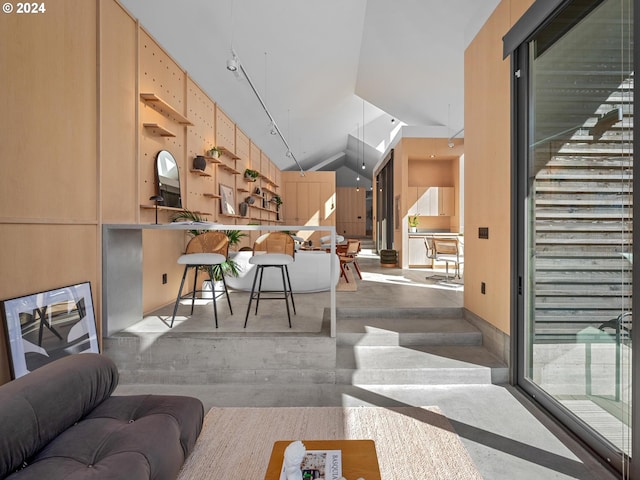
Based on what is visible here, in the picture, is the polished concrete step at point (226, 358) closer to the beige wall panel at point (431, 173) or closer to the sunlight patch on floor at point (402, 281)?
the sunlight patch on floor at point (402, 281)

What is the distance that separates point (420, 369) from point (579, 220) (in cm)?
172

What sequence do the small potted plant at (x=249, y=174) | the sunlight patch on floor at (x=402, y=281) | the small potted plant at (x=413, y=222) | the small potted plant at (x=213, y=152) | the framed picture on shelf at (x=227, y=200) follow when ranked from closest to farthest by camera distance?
the small potted plant at (x=213, y=152) → the sunlight patch on floor at (x=402, y=281) → the framed picture on shelf at (x=227, y=200) → the small potted plant at (x=249, y=174) → the small potted plant at (x=413, y=222)

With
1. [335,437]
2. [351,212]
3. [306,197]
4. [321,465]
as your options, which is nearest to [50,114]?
[321,465]

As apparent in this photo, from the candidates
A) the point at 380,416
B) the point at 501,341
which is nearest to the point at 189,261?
the point at 380,416

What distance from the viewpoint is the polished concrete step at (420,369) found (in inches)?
118

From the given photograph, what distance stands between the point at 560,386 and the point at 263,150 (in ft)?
29.2

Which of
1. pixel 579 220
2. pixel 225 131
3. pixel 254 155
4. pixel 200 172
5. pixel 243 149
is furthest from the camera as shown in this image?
pixel 254 155

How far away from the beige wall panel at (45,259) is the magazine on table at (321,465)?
2.19 metres

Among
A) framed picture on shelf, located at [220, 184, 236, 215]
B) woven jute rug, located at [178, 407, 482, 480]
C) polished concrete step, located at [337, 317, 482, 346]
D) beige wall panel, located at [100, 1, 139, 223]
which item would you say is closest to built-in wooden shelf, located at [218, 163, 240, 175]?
framed picture on shelf, located at [220, 184, 236, 215]

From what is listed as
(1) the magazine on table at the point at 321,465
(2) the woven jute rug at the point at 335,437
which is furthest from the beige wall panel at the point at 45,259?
(1) the magazine on table at the point at 321,465

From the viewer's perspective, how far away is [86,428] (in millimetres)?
1547

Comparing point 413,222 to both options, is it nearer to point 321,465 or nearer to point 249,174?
point 249,174

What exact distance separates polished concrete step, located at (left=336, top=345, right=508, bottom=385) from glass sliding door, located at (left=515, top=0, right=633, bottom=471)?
281 mm

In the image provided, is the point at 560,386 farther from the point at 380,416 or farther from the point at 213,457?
the point at 213,457
